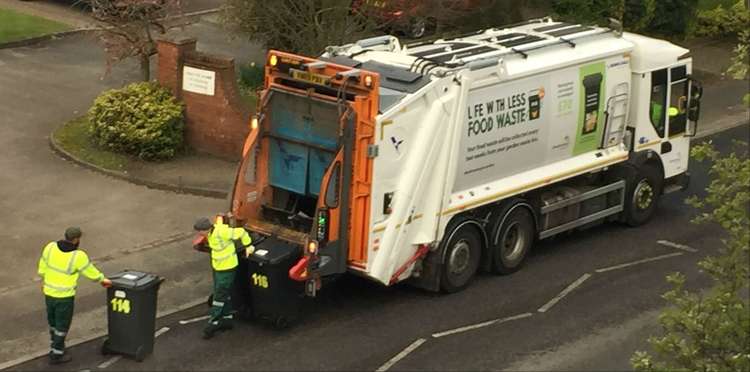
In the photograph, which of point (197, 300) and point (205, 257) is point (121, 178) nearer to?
point (205, 257)

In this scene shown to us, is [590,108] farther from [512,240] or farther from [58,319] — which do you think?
[58,319]

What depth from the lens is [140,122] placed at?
66.1ft

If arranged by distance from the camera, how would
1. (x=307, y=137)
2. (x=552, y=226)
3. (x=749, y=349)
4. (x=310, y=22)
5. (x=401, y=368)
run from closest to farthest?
(x=749, y=349), (x=401, y=368), (x=307, y=137), (x=552, y=226), (x=310, y=22)

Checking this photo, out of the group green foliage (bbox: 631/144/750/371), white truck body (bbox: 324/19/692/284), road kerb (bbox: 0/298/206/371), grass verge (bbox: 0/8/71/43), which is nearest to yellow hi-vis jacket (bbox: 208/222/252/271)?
road kerb (bbox: 0/298/206/371)

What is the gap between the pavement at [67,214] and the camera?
47.3 feet

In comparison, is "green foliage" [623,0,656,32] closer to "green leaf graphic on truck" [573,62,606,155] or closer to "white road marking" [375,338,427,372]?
"green leaf graphic on truck" [573,62,606,155]

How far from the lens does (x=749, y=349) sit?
8.39 metres

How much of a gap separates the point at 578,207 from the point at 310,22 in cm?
701

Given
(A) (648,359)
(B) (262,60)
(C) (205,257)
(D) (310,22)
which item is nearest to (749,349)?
(A) (648,359)

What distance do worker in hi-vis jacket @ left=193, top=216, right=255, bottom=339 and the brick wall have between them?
Result: 6.78 meters

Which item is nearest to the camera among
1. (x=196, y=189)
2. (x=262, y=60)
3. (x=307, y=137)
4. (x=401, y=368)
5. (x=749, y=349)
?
(x=749, y=349)

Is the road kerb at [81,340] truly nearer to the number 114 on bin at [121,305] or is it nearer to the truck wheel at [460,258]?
the number 114 on bin at [121,305]

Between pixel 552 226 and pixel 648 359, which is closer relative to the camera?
pixel 648 359

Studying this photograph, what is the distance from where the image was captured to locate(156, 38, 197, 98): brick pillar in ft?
67.2
